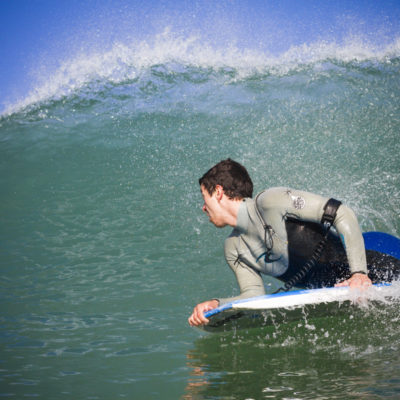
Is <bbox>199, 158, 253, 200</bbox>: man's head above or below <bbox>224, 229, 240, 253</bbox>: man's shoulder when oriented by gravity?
above

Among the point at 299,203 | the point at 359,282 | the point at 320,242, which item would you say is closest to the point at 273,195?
the point at 299,203

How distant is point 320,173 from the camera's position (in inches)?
332

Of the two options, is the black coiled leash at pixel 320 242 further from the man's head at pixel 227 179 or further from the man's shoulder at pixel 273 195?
the man's head at pixel 227 179

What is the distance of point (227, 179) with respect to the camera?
3.05 meters

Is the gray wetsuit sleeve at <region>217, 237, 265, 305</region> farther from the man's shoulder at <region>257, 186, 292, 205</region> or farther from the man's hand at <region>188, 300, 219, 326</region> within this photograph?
the man's shoulder at <region>257, 186, 292, 205</region>

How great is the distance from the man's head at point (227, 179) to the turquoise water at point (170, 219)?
1.04 meters

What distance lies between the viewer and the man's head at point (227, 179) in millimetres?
3051

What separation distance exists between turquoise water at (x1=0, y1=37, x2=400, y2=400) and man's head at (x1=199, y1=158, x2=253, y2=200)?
3.42ft

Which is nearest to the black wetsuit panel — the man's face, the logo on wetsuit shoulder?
the logo on wetsuit shoulder

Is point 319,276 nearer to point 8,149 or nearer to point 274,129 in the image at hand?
point 274,129

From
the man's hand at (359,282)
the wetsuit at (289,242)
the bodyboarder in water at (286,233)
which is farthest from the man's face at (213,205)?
the man's hand at (359,282)

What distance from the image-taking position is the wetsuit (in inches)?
114

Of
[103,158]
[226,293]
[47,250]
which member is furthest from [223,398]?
[103,158]

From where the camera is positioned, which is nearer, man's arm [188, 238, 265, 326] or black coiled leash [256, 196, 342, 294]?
black coiled leash [256, 196, 342, 294]
